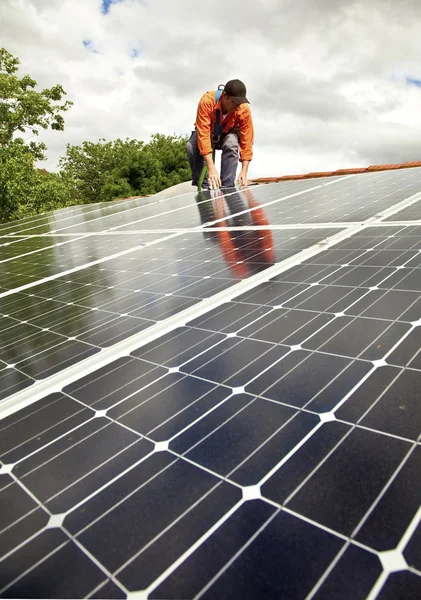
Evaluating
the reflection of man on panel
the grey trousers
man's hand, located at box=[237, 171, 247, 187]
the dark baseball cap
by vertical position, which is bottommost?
the reflection of man on panel

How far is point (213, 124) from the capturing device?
37.2 ft

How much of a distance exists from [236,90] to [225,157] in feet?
8.55

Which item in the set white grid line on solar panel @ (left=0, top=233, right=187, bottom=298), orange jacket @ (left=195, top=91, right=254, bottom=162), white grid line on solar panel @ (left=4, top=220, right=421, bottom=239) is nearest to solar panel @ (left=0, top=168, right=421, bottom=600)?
white grid line on solar panel @ (left=4, top=220, right=421, bottom=239)

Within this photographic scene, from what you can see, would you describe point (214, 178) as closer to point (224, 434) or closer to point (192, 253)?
point (192, 253)

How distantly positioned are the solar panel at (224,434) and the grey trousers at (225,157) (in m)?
8.50

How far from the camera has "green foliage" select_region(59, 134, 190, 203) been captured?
133 ft

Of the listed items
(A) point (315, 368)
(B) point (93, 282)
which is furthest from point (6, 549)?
(B) point (93, 282)

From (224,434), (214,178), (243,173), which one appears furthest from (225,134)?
(224,434)

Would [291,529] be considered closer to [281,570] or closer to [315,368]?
[281,570]

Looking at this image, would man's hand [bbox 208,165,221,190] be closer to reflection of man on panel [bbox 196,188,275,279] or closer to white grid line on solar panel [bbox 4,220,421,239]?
reflection of man on panel [bbox 196,188,275,279]

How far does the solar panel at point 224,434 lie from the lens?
1289mm

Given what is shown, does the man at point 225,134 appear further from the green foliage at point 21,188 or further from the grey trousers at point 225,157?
the green foliage at point 21,188

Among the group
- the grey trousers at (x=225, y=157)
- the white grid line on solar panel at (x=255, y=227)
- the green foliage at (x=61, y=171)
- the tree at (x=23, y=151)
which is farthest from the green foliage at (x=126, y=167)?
the white grid line on solar panel at (x=255, y=227)

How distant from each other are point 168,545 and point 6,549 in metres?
0.57
